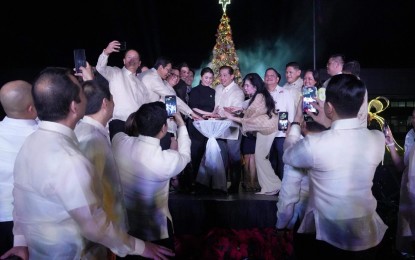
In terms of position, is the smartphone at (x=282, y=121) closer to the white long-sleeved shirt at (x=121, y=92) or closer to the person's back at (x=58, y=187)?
the person's back at (x=58, y=187)

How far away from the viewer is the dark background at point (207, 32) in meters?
10.7

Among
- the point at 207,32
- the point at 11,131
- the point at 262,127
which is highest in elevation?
the point at 207,32

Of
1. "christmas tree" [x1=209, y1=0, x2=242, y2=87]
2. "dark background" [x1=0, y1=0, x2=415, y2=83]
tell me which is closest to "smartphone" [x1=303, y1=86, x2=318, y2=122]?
"christmas tree" [x1=209, y1=0, x2=242, y2=87]

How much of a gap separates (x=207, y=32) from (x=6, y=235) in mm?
11577

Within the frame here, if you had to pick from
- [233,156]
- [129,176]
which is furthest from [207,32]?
[129,176]

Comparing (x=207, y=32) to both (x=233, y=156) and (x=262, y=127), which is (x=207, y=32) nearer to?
(x=233, y=156)

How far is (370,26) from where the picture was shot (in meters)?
13.0

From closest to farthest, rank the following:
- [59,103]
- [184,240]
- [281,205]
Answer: [59,103]
[281,205]
[184,240]

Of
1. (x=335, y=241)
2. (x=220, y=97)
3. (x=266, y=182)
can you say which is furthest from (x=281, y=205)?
(x=220, y=97)

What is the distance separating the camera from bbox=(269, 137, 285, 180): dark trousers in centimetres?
531

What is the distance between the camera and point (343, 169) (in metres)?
2.04

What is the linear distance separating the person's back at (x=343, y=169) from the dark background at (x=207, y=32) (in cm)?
931

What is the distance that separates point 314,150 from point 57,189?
47.4 inches

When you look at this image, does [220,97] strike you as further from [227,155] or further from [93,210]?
[93,210]
